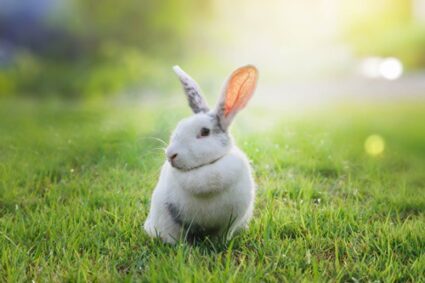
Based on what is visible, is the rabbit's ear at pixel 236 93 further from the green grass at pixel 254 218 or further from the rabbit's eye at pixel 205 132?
the green grass at pixel 254 218

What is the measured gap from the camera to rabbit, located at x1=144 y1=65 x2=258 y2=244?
2.55 meters

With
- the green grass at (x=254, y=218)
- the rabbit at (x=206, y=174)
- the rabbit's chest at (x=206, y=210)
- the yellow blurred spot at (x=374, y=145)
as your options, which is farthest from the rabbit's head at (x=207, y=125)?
the yellow blurred spot at (x=374, y=145)

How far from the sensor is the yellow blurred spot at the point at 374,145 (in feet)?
15.7

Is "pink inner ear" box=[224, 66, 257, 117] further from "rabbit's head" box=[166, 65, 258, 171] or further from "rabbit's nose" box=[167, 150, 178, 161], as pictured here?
"rabbit's nose" box=[167, 150, 178, 161]

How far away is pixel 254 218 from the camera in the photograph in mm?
3100

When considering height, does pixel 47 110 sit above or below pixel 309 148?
below

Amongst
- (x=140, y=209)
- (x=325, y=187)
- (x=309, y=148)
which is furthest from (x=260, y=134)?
(x=140, y=209)

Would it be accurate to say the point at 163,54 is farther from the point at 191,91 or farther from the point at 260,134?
the point at 191,91

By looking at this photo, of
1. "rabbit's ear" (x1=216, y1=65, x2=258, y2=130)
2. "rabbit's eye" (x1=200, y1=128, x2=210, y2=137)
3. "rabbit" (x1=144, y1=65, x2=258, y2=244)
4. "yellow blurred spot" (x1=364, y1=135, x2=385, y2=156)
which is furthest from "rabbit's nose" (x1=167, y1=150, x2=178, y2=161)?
"yellow blurred spot" (x1=364, y1=135, x2=385, y2=156)

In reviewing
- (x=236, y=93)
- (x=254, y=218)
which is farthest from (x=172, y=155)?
(x=254, y=218)

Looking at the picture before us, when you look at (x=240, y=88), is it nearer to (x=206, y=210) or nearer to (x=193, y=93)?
(x=193, y=93)

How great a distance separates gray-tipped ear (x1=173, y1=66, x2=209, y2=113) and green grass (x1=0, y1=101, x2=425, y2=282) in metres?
0.62

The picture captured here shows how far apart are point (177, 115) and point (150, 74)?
690 centimetres

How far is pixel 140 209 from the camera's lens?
10.7 feet
